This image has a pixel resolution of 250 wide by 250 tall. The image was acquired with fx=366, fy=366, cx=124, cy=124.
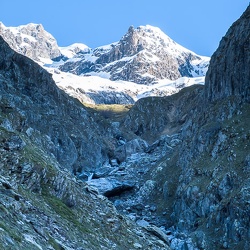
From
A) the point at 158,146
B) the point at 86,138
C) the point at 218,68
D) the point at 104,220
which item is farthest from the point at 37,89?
the point at 104,220

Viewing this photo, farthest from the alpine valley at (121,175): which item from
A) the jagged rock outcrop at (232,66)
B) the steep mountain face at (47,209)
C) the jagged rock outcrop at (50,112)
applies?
the jagged rock outcrop at (50,112)

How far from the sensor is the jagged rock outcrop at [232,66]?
69375 mm

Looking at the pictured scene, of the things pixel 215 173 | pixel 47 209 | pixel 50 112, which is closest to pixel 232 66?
pixel 215 173

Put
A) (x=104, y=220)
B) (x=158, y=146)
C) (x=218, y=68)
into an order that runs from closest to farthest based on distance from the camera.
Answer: (x=104, y=220)
(x=218, y=68)
(x=158, y=146)

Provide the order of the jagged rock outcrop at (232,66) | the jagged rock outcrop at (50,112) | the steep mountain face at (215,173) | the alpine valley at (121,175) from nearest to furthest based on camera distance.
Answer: the alpine valley at (121,175) < the steep mountain face at (215,173) < the jagged rock outcrop at (232,66) < the jagged rock outcrop at (50,112)

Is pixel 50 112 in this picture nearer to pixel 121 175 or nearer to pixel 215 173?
pixel 121 175

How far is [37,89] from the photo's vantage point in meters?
104

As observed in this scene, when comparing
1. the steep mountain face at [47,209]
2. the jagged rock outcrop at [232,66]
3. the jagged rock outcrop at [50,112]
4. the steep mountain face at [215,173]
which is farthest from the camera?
the jagged rock outcrop at [50,112]

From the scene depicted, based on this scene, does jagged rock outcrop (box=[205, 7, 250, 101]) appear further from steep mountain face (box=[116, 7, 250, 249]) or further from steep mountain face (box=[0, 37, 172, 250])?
steep mountain face (box=[0, 37, 172, 250])

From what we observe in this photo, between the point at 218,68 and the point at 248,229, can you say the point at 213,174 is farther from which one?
the point at 218,68

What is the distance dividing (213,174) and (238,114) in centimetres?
1421

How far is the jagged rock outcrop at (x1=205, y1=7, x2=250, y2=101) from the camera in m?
69.4

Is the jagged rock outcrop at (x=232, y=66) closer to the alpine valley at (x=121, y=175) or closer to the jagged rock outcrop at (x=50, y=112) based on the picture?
the alpine valley at (x=121, y=175)

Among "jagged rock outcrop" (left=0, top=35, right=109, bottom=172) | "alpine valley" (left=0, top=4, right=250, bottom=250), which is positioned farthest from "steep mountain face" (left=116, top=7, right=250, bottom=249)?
"jagged rock outcrop" (left=0, top=35, right=109, bottom=172)
